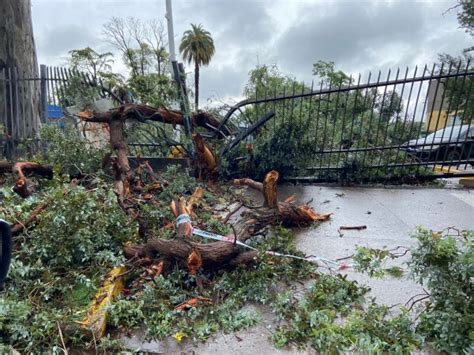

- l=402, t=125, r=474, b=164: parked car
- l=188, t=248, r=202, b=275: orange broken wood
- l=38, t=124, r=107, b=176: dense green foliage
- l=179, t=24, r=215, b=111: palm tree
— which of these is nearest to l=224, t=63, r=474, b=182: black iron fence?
l=402, t=125, r=474, b=164: parked car

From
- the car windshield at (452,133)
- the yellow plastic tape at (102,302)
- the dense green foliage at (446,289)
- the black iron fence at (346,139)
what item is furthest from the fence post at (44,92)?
the dense green foliage at (446,289)

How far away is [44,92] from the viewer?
677 cm

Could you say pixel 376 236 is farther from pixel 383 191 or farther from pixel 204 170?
pixel 204 170

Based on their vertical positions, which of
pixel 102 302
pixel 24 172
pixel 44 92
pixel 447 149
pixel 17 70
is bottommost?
pixel 102 302

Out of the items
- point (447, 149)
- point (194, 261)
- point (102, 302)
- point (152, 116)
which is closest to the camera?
point (102, 302)

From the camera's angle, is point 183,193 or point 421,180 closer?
point 183,193

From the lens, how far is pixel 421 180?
5.59 m

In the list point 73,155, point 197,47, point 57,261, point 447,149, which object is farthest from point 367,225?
point 197,47

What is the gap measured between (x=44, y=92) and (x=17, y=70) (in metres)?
0.63

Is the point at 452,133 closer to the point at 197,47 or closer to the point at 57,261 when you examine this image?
the point at 57,261

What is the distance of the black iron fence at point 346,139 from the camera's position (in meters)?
5.21

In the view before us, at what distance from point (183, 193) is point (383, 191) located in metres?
2.99

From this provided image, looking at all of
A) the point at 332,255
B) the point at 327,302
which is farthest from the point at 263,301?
the point at 332,255

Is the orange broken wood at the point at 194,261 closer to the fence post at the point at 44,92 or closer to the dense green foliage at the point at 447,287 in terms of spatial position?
the dense green foliage at the point at 447,287
